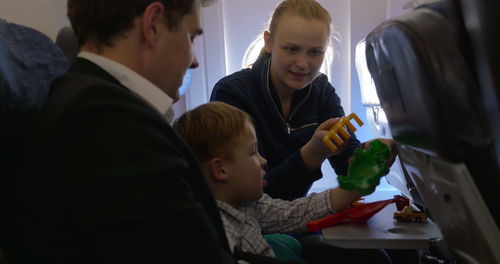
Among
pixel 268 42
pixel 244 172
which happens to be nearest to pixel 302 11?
pixel 268 42

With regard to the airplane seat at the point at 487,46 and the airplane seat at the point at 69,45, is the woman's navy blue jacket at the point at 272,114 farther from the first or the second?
the airplane seat at the point at 487,46

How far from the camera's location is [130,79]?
0.76 m

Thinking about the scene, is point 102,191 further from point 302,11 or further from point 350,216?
point 302,11

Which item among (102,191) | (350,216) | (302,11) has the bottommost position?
(350,216)

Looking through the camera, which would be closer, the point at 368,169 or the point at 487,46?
the point at 487,46

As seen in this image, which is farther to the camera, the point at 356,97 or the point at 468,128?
the point at 356,97

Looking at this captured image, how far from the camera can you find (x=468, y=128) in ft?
2.15

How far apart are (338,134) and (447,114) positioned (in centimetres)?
62

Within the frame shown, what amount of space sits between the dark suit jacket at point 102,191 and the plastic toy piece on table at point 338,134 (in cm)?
62

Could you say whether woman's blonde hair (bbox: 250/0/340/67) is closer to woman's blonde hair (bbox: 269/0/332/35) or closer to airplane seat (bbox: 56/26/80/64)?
woman's blonde hair (bbox: 269/0/332/35)

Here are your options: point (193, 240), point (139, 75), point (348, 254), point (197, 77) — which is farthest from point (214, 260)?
point (197, 77)

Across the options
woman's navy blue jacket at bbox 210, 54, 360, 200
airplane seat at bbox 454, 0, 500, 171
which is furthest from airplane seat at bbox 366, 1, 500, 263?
woman's navy blue jacket at bbox 210, 54, 360, 200

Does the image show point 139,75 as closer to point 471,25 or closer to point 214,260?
point 214,260

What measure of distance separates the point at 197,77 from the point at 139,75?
1.77 meters
